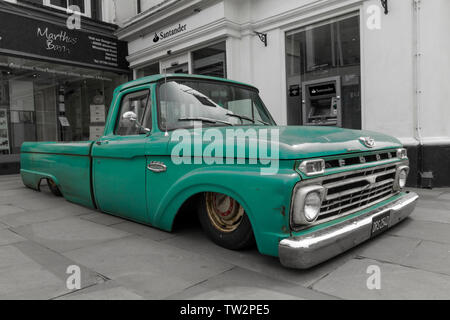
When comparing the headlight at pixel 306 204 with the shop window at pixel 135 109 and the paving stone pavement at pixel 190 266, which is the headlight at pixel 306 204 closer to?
the paving stone pavement at pixel 190 266

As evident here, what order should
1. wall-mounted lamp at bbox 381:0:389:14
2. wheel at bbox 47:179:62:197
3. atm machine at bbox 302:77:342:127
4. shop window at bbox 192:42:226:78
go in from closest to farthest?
1. wheel at bbox 47:179:62:197
2. wall-mounted lamp at bbox 381:0:389:14
3. atm machine at bbox 302:77:342:127
4. shop window at bbox 192:42:226:78

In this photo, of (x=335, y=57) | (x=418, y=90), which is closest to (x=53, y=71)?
(x=335, y=57)

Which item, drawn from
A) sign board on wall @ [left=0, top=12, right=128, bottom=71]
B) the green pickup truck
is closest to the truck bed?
the green pickup truck

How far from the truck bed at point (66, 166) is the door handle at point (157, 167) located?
1.35 meters

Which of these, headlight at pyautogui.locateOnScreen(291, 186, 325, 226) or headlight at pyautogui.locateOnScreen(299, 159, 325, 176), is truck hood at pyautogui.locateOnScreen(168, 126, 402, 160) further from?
headlight at pyautogui.locateOnScreen(291, 186, 325, 226)

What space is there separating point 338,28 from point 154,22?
18.1 feet

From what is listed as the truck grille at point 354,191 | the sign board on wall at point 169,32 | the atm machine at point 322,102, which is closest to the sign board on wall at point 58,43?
the sign board on wall at point 169,32

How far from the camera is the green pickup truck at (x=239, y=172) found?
2.29 m

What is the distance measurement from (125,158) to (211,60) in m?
6.00

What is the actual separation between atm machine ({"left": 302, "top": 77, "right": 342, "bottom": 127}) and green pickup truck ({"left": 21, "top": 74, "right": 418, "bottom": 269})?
359 centimetres

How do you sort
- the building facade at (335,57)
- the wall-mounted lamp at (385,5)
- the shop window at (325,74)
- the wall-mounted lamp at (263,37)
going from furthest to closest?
the wall-mounted lamp at (263,37)
the shop window at (325,74)
the wall-mounted lamp at (385,5)
the building facade at (335,57)

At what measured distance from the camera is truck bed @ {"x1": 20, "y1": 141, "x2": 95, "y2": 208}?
14.3ft

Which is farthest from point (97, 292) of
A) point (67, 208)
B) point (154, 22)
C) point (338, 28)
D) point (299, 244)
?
point (154, 22)

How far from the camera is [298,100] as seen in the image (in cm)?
776
